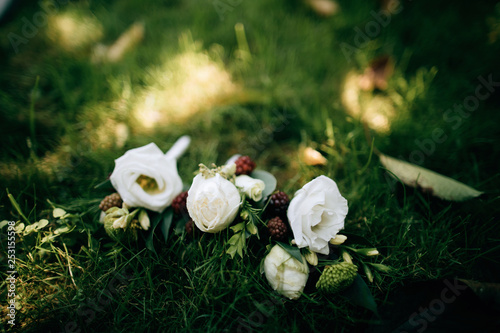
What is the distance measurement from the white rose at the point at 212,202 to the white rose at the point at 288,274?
0.83ft

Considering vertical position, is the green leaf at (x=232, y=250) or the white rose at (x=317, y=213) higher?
the white rose at (x=317, y=213)

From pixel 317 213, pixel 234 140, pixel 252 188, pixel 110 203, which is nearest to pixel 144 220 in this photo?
pixel 110 203

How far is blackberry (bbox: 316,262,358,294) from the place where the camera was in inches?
41.8

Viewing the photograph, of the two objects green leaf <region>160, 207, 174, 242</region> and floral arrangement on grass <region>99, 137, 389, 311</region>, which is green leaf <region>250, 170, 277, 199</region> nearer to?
floral arrangement on grass <region>99, 137, 389, 311</region>

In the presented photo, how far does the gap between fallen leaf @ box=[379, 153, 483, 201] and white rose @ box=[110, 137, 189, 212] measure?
41.9 inches

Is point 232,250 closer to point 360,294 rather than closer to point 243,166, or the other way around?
point 243,166

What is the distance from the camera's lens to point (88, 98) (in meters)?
2.08

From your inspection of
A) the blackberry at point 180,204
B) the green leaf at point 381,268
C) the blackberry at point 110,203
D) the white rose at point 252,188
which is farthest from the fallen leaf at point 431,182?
the blackberry at point 110,203

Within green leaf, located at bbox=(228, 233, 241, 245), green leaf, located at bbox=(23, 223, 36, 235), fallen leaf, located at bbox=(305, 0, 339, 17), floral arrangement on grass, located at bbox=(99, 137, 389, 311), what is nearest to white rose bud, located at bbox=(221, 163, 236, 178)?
floral arrangement on grass, located at bbox=(99, 137, 389, 311)

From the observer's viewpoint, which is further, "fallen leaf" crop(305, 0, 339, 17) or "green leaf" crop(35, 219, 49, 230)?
"fallen leaf" crop(305, 0, 339, 17)

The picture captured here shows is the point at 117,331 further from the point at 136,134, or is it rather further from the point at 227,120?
the point at 227,120

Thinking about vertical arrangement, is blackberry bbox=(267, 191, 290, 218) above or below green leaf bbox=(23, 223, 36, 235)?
above

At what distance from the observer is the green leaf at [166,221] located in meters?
1.27

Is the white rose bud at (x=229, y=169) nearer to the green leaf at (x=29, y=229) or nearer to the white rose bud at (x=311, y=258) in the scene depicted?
the white rose bud at (x=311, y=258)
